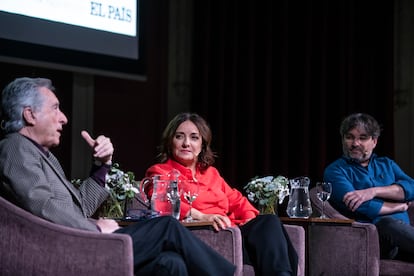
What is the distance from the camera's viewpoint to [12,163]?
2.44 meters

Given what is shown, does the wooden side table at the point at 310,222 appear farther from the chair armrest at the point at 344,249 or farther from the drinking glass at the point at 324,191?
the drinking glass at the point at 324,191

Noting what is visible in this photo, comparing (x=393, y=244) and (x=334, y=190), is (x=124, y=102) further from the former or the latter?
(x=393, y=244)

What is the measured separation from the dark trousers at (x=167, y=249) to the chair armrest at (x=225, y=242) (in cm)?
30

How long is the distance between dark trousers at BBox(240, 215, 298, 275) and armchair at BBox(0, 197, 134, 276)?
84cm

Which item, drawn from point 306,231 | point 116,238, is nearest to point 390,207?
point 306,231

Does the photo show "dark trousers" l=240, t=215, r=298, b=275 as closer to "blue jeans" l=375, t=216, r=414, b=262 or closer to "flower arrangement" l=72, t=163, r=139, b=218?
"flower arrangement" l=72, t=163, r=139, b=218

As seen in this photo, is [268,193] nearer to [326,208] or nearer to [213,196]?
[213,196]

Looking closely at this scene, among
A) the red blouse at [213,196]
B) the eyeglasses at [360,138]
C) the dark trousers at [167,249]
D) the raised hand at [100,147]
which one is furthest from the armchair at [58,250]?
the eyeglasses at [360,138]

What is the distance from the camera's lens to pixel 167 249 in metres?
2.60

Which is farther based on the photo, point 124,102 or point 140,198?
point 124,102

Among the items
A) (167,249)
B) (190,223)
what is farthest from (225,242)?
(167,249)

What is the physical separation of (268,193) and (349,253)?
0.49 metres

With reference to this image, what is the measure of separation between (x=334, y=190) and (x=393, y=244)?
0.43 m

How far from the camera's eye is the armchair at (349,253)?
3.46 meters
